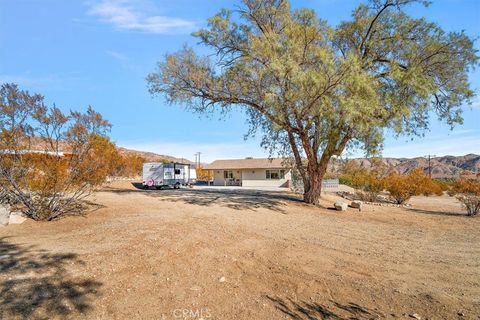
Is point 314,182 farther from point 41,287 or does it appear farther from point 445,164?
point 445,164

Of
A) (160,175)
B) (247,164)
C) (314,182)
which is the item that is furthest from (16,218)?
(247,164)

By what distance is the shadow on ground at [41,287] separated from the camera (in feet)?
15.0

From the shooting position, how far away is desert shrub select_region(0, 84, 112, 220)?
9.65 meters

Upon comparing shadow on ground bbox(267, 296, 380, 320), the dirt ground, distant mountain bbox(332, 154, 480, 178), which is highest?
distant mountain bbox(332, 154, 480, 178)

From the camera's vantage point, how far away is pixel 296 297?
529 centimetres

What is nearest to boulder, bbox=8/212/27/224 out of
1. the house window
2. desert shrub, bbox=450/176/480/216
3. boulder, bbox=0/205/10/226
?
boulder, bbox=0/205/10/226

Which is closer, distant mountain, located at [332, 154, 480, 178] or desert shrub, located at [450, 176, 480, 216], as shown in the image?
desert shrub, located at [450, 176, 480, 216]

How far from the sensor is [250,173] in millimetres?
48031

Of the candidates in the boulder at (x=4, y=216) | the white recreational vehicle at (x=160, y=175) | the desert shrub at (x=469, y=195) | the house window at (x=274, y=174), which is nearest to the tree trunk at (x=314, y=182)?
the desert shrub at (x=469, y=195)

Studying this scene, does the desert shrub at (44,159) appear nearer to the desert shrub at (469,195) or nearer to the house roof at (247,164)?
the desert shrub at (469,195)

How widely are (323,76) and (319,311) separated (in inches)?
396

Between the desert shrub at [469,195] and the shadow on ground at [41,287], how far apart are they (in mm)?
18124

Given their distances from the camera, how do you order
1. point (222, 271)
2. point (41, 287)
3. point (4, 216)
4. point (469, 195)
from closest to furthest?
point (41, 287) < point (222, 271) < point (4, 216) < point (469, 195)

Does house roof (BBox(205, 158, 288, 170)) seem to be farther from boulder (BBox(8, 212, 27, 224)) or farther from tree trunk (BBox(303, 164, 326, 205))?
boulder (BBox(8, 212, 27, 224))
